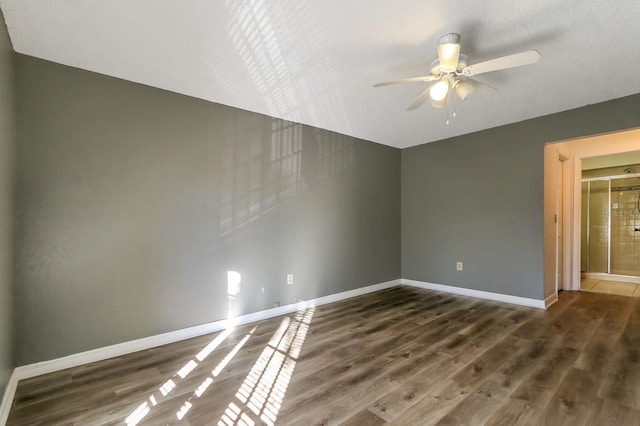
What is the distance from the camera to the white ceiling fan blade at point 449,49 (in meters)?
1.82

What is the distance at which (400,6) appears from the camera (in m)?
1.69

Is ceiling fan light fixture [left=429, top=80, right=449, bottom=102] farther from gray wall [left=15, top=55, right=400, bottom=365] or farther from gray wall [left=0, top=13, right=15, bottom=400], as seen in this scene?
gray wall [left=0, top=13, right=15, bottom=400]

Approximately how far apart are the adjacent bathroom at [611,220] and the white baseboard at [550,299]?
6.24 ft

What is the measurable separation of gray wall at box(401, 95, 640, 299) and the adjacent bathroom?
2.52 m

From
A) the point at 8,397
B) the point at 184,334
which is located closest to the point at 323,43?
the point at 184,334

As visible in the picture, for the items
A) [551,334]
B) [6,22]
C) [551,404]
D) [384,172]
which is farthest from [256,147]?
[551,334]

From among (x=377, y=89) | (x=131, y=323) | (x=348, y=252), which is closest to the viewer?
(x=131, y=323)

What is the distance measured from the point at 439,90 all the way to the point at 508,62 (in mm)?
464

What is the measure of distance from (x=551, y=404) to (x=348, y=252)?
8.65ft

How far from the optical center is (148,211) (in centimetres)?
253

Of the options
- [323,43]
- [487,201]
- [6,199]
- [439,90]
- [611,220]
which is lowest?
[611,220]

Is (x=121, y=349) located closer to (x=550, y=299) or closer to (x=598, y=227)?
(x=550, y=299)

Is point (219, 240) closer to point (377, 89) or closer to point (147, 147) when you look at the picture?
point (147, 147)

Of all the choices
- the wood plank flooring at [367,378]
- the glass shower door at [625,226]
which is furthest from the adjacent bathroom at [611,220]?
the wood plank flooring at [367,378]
